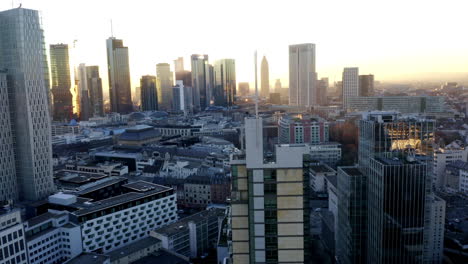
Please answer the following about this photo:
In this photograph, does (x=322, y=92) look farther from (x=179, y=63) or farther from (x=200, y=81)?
(x=179, y=63)

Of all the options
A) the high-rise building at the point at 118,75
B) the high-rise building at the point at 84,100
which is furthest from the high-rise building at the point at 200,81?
the high-rise building at the point at 84,100

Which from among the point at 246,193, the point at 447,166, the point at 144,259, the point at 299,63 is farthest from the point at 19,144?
the point at 299,63

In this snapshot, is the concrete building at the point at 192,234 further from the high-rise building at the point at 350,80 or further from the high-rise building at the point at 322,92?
the high-rise building at the point at 322,92

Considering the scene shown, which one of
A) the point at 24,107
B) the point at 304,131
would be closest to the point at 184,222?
the point at 24,107

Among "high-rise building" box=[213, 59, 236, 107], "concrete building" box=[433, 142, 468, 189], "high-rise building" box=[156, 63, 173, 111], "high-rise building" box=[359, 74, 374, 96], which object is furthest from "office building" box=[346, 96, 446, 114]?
"high-rise building" box=[156, 63, 173, 111]

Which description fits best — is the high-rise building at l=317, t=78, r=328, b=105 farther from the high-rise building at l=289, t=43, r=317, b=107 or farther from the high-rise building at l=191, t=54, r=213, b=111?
the high-rise building at l=191, t=54, r=213, b=111

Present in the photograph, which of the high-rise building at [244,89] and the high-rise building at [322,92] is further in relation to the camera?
the high-rise building at [322,92]
